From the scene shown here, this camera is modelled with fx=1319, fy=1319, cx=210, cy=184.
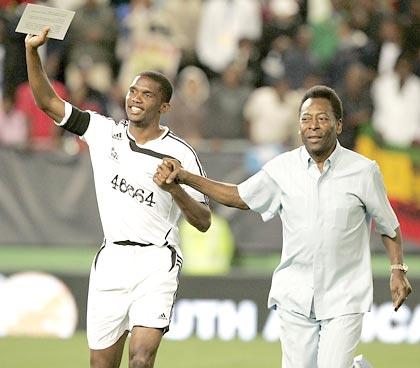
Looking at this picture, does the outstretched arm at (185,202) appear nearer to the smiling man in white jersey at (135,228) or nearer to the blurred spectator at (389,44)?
the smiling man in white jersey at (135,228)

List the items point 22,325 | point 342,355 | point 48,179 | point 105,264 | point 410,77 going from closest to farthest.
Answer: point 342,355 → point 105,264 → point 22,325 → point 48,179 → point 410,77

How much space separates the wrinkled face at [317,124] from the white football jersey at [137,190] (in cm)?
94

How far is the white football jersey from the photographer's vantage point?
26.2 feet

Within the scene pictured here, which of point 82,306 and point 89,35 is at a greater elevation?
point 89,35

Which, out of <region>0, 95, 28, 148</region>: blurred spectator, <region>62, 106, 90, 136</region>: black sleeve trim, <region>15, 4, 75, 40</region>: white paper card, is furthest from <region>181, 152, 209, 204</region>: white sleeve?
<region>0, 95, 28, 148</region>: blurred spectator

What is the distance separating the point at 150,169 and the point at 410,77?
790cm

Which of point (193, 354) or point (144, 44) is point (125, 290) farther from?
point (144, 44)

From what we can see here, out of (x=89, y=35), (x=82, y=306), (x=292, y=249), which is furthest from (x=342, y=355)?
(x=89, y=35)

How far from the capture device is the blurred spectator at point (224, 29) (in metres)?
16.6

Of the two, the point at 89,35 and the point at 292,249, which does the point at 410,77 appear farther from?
the point at 292,249

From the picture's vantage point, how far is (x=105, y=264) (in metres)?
8.01

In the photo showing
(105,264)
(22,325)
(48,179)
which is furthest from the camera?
(48,179)

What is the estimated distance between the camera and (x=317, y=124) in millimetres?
7320

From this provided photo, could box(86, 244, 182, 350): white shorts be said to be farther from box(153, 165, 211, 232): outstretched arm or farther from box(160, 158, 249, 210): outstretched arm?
box(160, 158, 249, 210): outstretched arm
